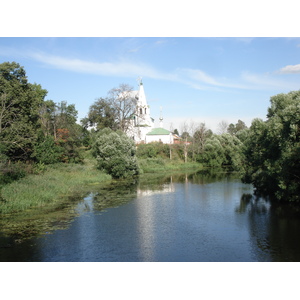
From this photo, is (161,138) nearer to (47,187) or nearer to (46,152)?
(46,152)

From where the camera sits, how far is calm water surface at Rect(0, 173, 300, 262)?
42.6 ft

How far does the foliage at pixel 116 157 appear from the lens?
123ft

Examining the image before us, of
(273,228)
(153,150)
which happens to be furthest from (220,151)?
(273,228)

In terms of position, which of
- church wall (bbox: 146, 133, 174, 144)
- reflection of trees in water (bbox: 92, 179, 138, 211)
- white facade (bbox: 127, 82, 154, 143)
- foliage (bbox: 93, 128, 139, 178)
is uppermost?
white facade (bbox: 127, 82, 154, 143)

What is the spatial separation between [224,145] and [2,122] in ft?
128

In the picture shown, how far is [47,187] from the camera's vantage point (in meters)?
24.7

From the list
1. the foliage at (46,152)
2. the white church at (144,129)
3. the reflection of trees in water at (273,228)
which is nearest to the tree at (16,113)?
the foliage at (46,152)

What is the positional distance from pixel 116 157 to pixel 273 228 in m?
23.3

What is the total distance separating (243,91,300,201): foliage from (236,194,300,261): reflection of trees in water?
4.18ft

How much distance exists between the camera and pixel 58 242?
14461 mm

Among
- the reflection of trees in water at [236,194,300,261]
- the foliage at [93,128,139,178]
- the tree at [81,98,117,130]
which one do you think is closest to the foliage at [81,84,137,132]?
the tree at [81,98,117,130]

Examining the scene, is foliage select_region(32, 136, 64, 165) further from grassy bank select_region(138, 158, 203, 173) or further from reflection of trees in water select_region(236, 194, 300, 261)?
reflection of trees in water select_region(236, 194, 300, 261)

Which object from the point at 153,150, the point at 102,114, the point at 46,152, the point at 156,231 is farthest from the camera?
the point at 102,114

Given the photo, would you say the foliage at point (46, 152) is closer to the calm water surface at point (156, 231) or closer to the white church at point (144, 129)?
the calm water surface at point (156, 231)
